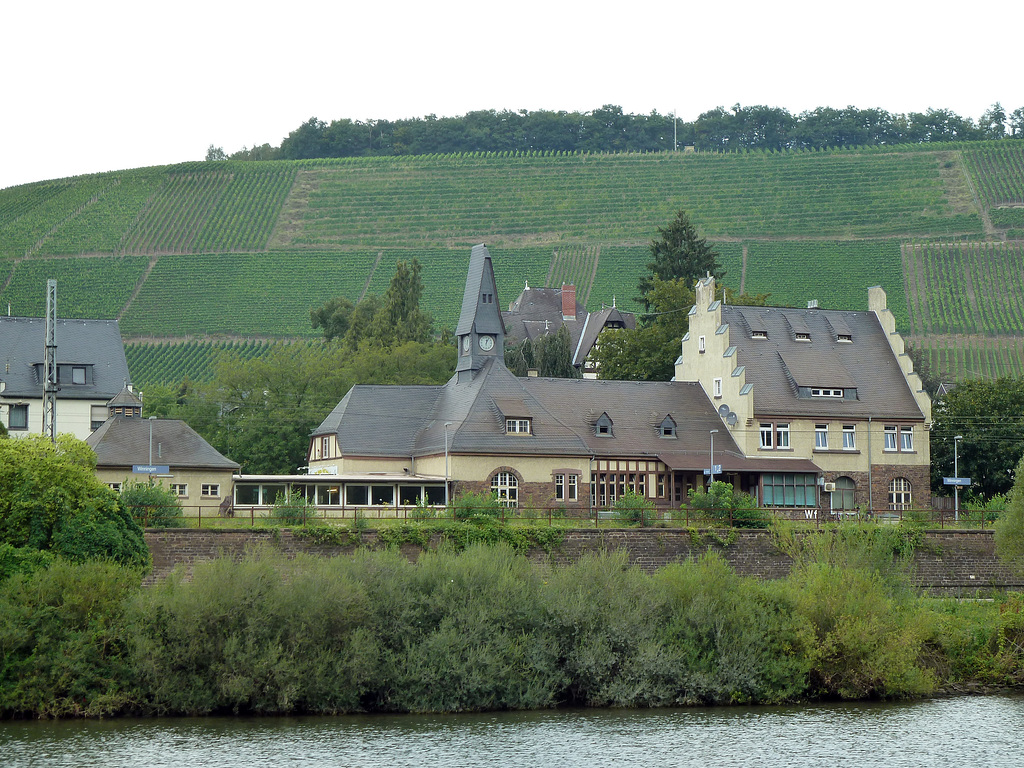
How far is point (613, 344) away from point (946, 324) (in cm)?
5036

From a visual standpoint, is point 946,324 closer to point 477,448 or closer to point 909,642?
point 477,448

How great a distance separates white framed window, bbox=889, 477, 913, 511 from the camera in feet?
196

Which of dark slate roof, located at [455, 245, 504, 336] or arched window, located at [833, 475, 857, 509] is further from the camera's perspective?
dark slate roof, located at [455, 245, 504, 336]

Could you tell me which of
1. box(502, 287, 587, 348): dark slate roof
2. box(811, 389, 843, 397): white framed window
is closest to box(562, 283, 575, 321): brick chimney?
box(502, 287, 587, 348): dark slate roof

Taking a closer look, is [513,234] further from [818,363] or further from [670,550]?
[670,550]

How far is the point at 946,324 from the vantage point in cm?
11281

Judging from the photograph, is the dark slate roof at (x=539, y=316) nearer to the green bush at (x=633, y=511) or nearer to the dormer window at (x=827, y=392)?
the dormer window at (x=827, y=392)

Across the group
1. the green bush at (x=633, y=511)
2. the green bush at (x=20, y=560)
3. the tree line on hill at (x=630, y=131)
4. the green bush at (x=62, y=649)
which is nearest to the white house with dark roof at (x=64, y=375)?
the green bush at (x=633, y=511)

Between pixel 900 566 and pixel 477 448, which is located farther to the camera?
pixel 477 448

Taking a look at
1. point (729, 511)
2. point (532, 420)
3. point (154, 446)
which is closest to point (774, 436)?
point (532, 420)

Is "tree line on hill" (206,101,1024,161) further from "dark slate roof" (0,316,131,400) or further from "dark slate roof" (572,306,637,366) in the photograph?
"dark slate roof" (0,316,131,400)

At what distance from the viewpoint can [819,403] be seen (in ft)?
196

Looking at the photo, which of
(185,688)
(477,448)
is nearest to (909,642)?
(185,688)

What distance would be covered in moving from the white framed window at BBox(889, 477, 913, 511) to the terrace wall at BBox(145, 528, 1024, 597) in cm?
1216
